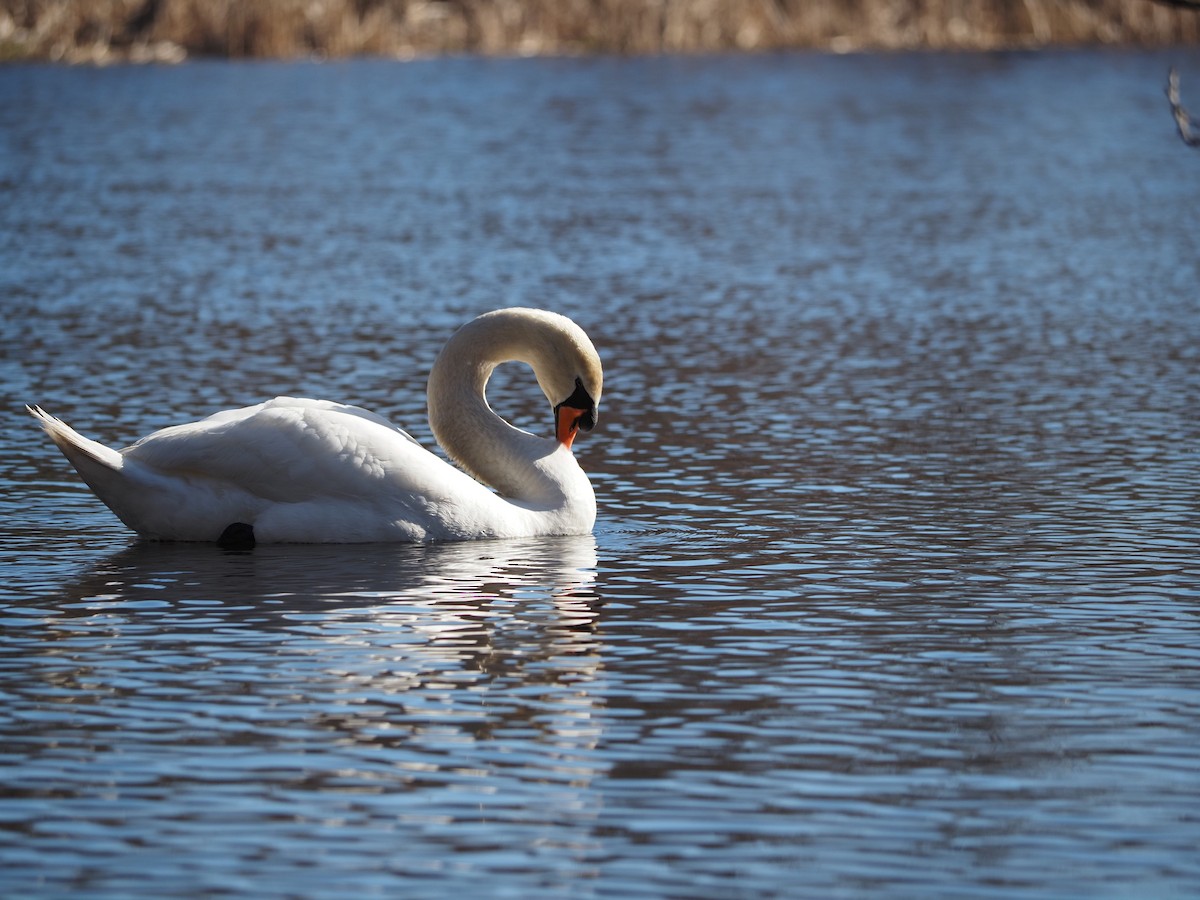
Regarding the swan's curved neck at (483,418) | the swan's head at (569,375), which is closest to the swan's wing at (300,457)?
the swan's curved neck at (483,418)

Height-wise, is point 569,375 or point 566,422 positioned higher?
point 569,375

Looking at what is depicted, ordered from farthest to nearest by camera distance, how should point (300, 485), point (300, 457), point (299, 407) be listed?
point (299, 407), point (300, 485), point (300, 457)

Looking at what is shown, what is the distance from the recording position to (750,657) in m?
8.61

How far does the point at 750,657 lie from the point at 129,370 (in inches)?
354

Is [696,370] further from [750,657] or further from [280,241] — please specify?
Result: [280,241]

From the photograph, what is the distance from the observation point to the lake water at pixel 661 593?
651 centimetres

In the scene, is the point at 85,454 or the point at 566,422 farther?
the point at 566,422

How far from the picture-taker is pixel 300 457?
1068 cm

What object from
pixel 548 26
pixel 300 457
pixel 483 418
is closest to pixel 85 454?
pixel 300 457

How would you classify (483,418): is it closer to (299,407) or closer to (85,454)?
(299,407)

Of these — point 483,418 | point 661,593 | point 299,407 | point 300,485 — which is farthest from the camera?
point 483,418

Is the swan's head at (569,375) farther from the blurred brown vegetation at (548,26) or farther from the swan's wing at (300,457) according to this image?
the blurred brown vegetation at (548,26)

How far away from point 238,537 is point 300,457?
507mm

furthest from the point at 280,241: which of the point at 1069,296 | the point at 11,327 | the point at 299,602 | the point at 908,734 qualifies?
the point at 908,734
